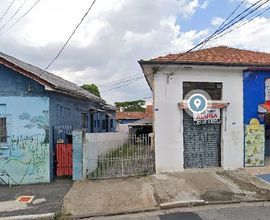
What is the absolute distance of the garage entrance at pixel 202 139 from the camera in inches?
510

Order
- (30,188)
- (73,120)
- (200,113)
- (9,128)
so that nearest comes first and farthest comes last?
(30,188)
(9,128)
(200,113)
(73,120)

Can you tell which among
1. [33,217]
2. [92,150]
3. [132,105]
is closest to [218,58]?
[92,150]

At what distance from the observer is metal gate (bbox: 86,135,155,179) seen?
1202 cm

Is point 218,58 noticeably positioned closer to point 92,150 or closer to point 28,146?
point 92,150

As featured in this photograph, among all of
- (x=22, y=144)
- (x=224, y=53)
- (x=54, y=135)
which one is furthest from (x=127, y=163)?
(x=224, y=53)

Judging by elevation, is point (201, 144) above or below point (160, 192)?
above

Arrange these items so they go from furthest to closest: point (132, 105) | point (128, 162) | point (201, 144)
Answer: point (132, 105)
point (201, 144)
point (128, 162)

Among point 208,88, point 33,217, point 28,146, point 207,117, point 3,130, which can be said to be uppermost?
point 208,88

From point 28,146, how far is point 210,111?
6.82m

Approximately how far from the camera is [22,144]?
11883 millimetres

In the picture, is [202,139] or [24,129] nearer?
[24,129]

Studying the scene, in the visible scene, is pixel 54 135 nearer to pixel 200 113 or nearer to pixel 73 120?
pixel 73 120

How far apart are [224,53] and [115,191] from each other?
315 inches

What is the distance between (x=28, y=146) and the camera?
1188 cm
